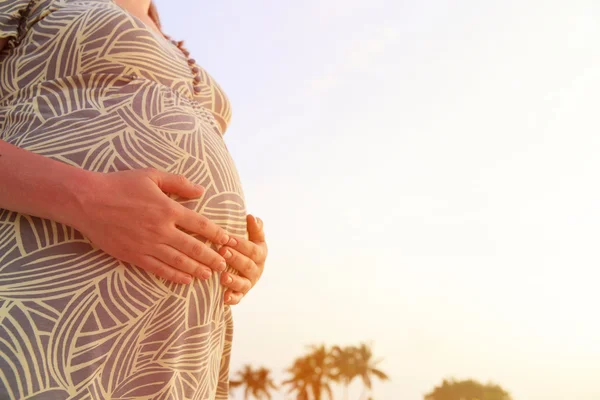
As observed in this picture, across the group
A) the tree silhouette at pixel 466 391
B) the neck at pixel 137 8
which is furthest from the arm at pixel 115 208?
the tree silhouette at pixel 466 391

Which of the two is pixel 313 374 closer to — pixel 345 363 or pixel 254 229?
pixel 345 363

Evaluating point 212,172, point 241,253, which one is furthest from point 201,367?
point 212,172

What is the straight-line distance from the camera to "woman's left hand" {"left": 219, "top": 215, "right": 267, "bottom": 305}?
1208mm

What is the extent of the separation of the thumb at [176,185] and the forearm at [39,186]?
6.0 inches

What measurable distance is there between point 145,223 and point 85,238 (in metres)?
0.12

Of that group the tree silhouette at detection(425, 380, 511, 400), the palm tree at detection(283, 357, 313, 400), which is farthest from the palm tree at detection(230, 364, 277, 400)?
the tree silhouette at detection(425, 380, 511, 400)

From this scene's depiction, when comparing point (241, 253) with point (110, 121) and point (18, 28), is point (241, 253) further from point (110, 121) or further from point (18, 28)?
point (18, 28)

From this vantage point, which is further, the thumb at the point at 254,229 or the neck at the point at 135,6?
the neck at the point at 135,6

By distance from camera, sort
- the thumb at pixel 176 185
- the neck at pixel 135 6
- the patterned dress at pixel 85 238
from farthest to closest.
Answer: the neck at pixel 135 6 → the thumb at pixel 176 185 → the patterned dress at pixel 85 238

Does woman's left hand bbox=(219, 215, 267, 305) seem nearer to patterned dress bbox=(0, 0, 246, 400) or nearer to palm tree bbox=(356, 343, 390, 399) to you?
patterned dress bbox=(0, 0, 246, 400)

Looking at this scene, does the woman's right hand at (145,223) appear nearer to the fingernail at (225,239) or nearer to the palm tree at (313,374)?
the fingernail at (225,239)

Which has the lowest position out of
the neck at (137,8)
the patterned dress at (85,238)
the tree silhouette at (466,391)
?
the patterned dress at (85,238)

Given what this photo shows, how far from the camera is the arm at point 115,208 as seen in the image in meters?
0.97

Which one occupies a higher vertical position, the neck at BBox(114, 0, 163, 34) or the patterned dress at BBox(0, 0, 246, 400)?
the neck at BBox(114, 0, 163, 34)
